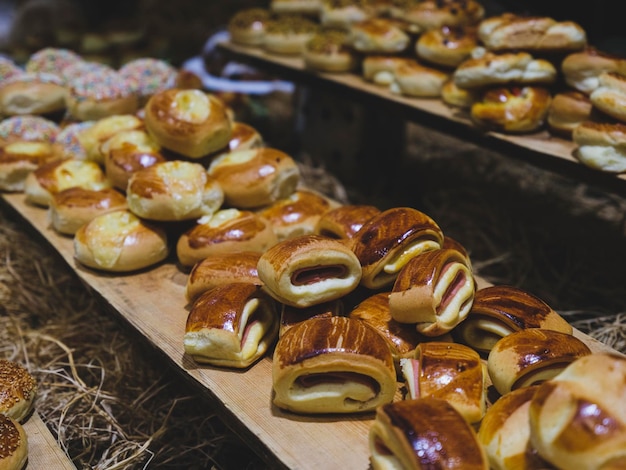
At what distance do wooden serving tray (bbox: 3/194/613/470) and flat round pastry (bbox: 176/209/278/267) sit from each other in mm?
129

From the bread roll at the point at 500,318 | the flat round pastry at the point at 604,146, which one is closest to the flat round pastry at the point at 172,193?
the bread roll at the point at 500,318

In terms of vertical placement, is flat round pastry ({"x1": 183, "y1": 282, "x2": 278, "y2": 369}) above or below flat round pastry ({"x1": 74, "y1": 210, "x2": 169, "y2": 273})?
above

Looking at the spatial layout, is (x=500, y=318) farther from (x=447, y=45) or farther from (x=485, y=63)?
(x=447, y=45)

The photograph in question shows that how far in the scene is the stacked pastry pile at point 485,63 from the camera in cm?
251

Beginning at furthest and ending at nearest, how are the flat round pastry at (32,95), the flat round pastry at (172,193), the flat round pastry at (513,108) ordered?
the flat round pastry at (32,95) < the flat round pastry at (513,108) < the flat round pastry at (172,193)

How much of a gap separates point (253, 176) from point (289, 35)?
1.95 meters

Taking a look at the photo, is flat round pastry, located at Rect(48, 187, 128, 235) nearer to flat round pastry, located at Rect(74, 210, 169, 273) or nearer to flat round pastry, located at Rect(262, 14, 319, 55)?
flat round pastry, located at Rect(74, 210, 169, 273)

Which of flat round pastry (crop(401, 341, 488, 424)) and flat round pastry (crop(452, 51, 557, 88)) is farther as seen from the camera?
flat round pastry (crop(452, 51, 557, 88))

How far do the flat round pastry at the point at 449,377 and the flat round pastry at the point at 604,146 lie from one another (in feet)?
3.86

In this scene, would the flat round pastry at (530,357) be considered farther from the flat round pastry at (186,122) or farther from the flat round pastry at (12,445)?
the flat round pastry at (186,122)

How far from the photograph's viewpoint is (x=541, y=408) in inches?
48.7

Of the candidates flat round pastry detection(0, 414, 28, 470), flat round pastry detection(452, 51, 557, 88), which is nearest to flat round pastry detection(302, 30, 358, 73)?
flat round pastry detection(452, 51, 557, 88)

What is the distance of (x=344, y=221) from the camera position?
2.15 metres

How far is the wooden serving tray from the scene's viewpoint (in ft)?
4.85
